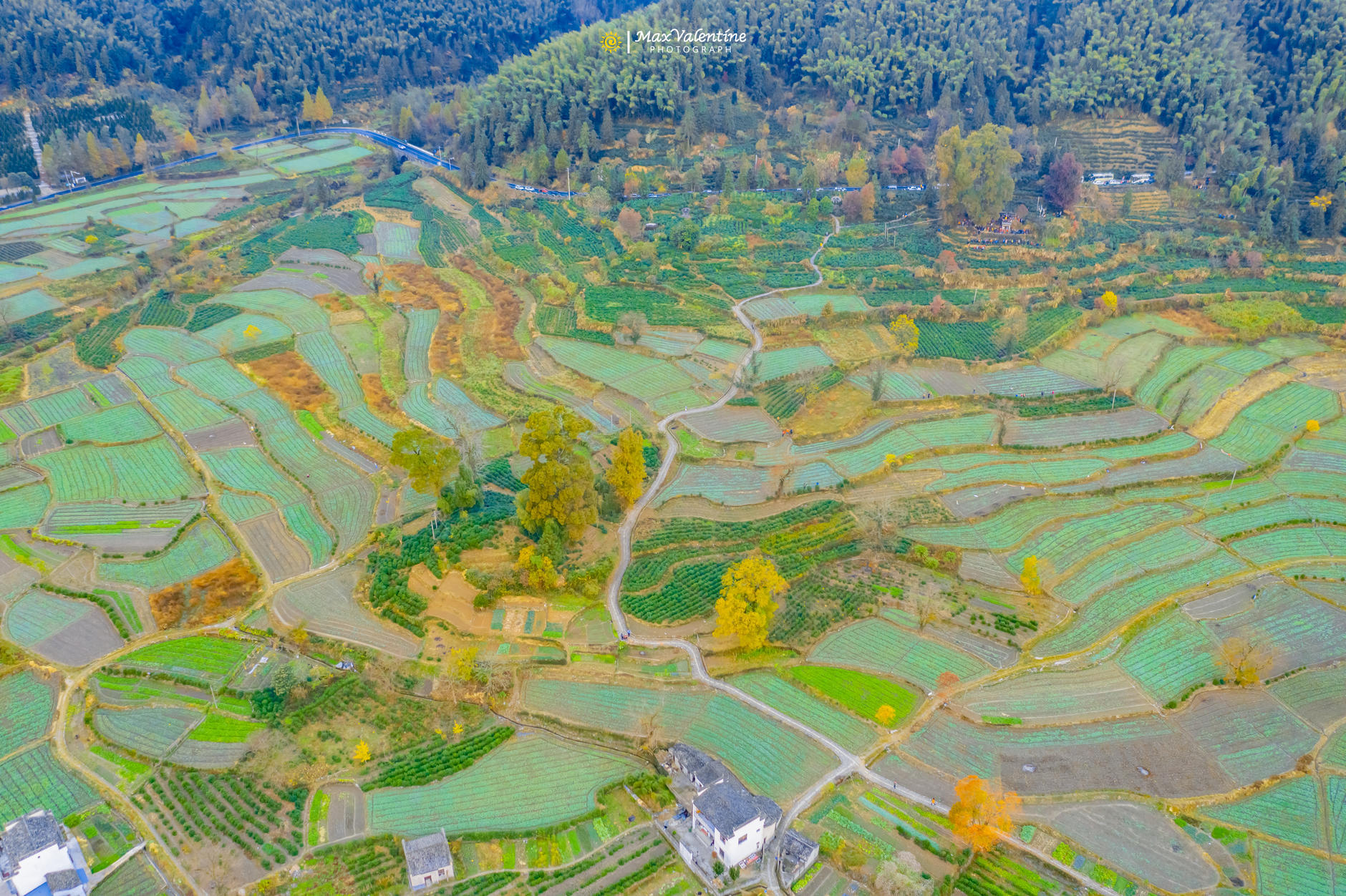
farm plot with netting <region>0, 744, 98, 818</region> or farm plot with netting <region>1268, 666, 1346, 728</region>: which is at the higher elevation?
farm plot with netting <region>1268, 666, 1346, 728</region>

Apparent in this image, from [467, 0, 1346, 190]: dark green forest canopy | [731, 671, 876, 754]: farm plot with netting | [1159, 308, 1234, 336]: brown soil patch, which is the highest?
[467, 0, 1346, 190]: dark green forest canopy

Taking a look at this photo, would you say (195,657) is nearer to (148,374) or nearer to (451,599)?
(451,599)

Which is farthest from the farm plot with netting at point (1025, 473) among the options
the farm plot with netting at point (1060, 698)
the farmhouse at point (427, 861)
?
the farmhouse at point (427, 861)

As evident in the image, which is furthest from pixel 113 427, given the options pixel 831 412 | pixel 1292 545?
pixel 1292 545

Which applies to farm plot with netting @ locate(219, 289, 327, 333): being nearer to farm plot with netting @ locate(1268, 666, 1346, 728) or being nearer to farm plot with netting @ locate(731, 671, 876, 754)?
farm plot with netting @ locate(731, 671, 876, 754)

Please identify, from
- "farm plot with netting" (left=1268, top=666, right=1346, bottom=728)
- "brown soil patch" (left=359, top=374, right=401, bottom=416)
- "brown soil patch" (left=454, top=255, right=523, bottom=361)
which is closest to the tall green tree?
"brown soil patch" (left=454, top=255, right=523, bottom=361)

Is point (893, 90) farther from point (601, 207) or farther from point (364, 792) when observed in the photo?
point (364, 792)
